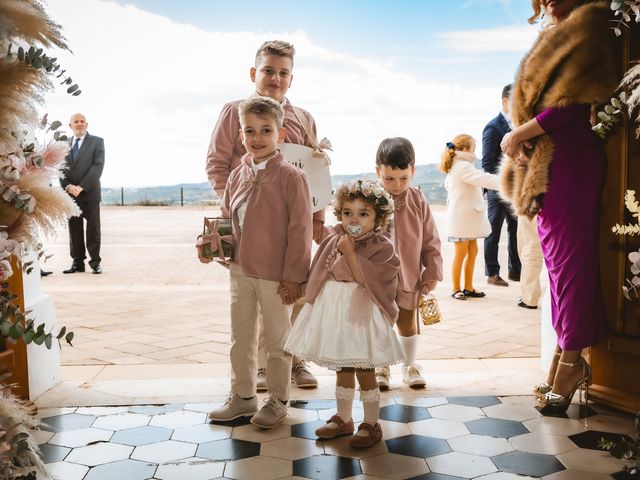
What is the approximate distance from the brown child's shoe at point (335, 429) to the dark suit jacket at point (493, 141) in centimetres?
369

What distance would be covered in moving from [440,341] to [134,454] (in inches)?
88.7

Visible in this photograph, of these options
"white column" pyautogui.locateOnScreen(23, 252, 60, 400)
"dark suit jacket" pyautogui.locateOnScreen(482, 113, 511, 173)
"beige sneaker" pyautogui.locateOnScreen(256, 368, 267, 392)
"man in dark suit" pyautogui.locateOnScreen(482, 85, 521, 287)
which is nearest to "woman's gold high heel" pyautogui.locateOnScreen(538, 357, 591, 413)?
"beige sneaker" pyautogui.locateOnScreen(256, 368, 267, 392)

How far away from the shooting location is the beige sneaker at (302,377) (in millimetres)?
3242

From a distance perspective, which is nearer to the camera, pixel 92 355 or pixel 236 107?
pixel 236 107

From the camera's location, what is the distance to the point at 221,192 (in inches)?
125

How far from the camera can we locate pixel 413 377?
127 inches

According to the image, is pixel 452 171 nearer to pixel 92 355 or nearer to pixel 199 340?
pixel 199 340

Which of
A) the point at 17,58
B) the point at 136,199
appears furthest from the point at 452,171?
the point at 136,199

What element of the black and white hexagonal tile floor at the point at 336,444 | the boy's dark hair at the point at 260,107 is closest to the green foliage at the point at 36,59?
the boy's dark hair at the point at 260,107

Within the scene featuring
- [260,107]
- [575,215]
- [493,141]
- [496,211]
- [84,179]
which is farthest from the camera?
[84,179]

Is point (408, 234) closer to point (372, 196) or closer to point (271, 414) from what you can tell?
point (372, 196)

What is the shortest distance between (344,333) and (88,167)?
5.83 meters

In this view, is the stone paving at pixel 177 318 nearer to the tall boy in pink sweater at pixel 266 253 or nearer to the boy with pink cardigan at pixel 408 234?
the boy with pink cardigan at pixel 408 234

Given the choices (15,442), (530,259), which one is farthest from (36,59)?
(530,259)
